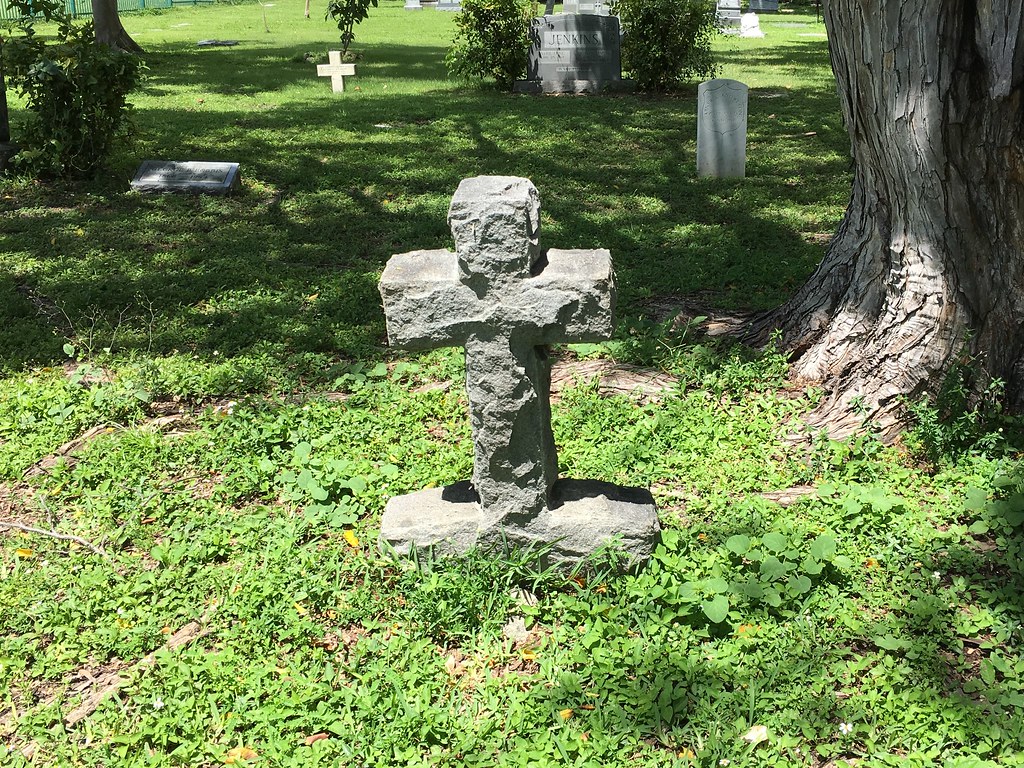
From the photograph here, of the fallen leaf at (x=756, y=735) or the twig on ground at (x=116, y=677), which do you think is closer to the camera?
the fallen leaf at (x=756, y=735)

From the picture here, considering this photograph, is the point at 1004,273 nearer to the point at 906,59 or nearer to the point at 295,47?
the point at 906,59

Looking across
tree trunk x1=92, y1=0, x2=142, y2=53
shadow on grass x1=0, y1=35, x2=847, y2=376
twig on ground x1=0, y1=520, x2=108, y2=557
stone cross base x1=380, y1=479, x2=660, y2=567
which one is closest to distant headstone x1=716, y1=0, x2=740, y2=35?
shadow on grass x1=0, y1=35, x2=847, y2=376

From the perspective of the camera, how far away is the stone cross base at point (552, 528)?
131 inches

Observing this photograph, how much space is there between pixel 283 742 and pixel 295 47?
18.9 m

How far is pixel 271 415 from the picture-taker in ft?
14.9

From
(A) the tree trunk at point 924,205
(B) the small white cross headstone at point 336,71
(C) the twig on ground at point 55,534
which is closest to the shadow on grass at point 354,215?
(B) the small white cross headstone at point 336,71

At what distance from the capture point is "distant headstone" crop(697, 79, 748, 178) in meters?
8.27

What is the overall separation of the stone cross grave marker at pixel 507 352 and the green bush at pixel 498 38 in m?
11.5

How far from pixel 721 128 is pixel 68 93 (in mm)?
5879

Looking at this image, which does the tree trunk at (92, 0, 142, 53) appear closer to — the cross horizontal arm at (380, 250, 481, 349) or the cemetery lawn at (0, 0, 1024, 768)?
the cemetery lawn at (0, 0, 1024, 768)

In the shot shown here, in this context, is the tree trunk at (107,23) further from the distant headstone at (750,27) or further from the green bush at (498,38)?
the distant headstone at (750,27)

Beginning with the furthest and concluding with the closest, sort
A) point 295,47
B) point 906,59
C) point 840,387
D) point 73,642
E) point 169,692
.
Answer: point 295,47 < point 840,387 < point 906,59 < point 73,642 < point 169,692

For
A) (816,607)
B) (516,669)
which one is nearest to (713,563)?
(816,607)

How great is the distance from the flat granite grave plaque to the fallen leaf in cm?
698
